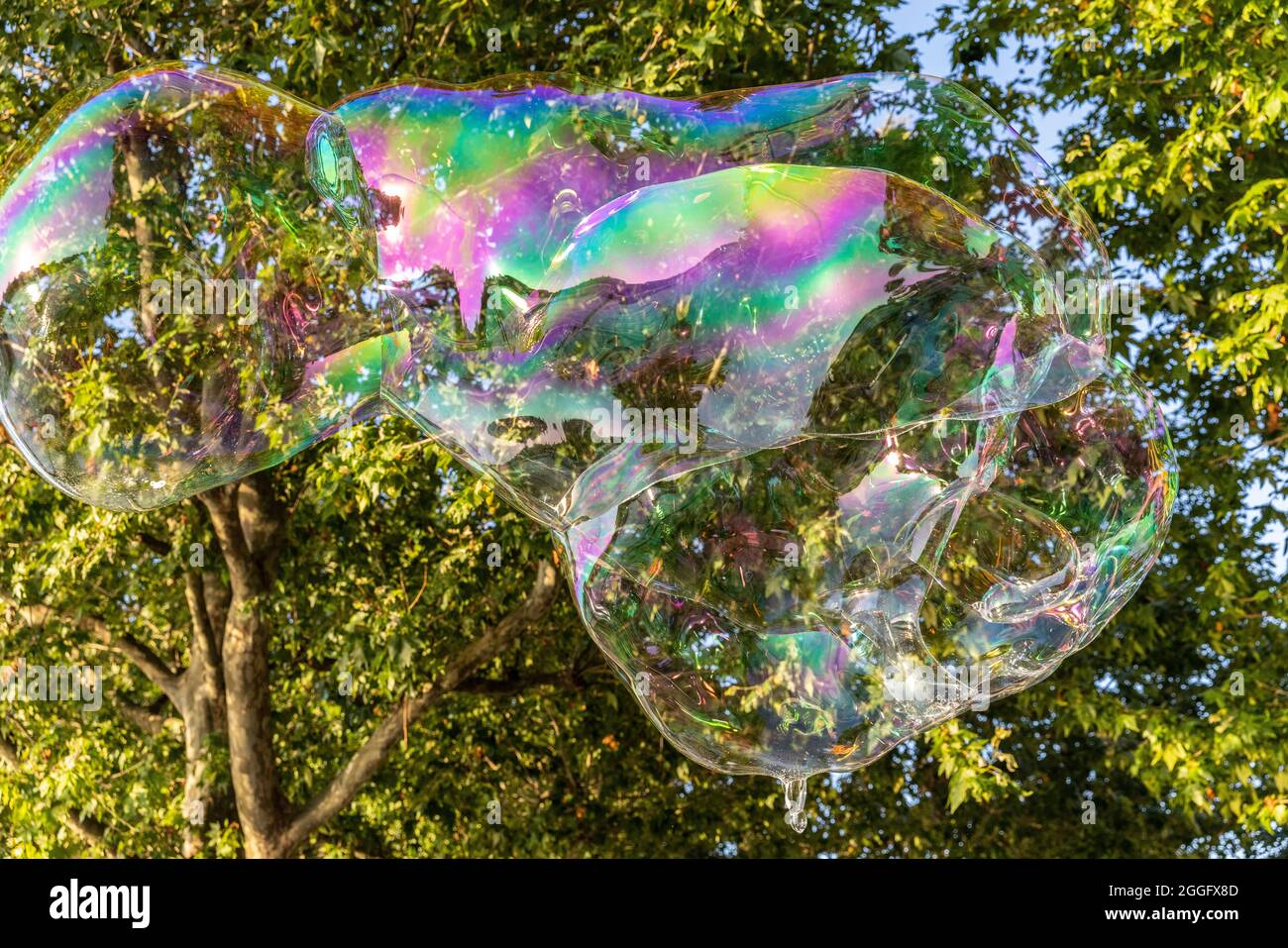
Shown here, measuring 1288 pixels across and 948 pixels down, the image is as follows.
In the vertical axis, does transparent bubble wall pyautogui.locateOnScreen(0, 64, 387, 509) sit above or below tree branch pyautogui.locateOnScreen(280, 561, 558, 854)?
above

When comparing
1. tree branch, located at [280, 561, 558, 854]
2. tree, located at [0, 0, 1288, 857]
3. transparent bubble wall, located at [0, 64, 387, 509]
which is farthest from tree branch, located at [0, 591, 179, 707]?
transparent bubble wall, located at [0, 64, 387, 509]

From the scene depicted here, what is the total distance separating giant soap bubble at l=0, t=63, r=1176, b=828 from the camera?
128 inches

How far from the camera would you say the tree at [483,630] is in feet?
22.3

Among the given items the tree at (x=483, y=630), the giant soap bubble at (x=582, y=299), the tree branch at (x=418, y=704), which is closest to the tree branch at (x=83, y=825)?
the tree at (x=483, y=630)

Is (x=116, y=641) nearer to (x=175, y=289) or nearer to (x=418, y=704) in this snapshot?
(x=418, y=704)

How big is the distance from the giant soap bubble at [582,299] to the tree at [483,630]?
2769mm

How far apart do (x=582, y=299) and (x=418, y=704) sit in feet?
16.3

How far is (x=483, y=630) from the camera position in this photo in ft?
26.1

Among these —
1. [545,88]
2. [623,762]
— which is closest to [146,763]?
[623,762]

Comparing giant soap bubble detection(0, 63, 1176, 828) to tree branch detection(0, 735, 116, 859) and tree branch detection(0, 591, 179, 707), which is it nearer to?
tree branch detection(0, 591, 179, 707)

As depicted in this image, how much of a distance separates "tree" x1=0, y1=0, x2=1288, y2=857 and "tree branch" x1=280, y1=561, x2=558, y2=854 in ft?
0.07

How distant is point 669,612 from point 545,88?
5.11ft

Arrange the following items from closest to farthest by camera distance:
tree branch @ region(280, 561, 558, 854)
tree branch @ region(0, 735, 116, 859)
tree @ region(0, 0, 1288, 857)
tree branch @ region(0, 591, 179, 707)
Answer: tree @ region(0, 0, 1288, 857) < tree branch @ region(280, 561, 558, 854) < tree branch @ region(0, 591, 179, 707) < tree branch @ region(0, 735, 116, 859)
